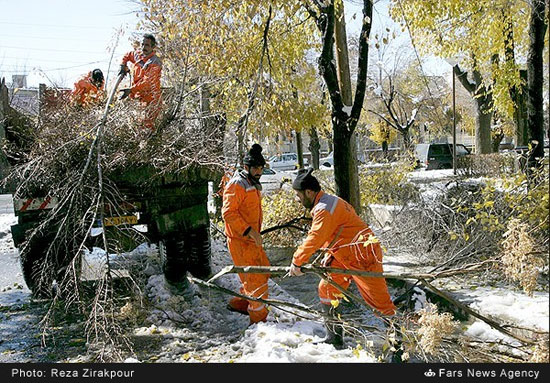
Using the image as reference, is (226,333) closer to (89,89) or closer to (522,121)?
(89,89)

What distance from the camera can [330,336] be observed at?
180 inches

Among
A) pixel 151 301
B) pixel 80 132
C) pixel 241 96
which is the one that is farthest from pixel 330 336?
pixel 241 96

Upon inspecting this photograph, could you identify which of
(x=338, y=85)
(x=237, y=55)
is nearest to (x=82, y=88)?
(x=237, y=55)

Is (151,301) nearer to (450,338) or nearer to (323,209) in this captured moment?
(323,209)

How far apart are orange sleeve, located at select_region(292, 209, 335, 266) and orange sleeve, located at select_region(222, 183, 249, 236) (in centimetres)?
113

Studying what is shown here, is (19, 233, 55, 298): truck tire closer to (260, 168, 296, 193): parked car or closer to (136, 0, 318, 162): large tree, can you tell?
(136, 0, 318, 162): large tree

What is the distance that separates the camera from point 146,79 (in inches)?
260

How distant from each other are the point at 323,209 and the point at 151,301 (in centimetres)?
274

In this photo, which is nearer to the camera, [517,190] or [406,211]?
[517,190]

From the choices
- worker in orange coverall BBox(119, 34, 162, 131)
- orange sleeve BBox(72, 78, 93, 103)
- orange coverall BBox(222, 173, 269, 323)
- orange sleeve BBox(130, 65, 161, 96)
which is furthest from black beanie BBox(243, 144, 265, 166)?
orange sleeve BBox(72, 78, 93, 103)

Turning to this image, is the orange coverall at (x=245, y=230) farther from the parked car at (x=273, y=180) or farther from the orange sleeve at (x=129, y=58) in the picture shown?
the orange sleeve at (x=129, y=58)

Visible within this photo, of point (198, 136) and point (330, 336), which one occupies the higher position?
point (198, 136)
